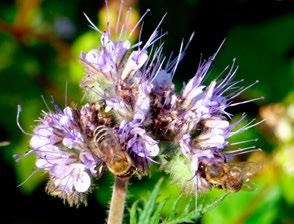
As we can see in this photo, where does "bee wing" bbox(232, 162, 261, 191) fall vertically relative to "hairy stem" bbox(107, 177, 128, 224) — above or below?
above

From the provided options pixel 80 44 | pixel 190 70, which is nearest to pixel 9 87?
pixel 80 44

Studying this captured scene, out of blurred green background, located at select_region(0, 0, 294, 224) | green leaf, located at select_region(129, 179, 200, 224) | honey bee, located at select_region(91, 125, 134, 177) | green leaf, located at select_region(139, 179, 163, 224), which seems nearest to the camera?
honey bee, located at select_region(91, 125, 134, 177)

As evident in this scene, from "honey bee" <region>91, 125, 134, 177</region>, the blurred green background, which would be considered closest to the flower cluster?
"honey bee" <region>91, 125, 134, 177</region>

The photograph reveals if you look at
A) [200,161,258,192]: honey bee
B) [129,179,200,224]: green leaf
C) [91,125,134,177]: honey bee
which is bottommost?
[129,179,200,224]: green leaf

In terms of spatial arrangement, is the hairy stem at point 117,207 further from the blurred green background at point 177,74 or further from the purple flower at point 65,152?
the blurred green background at point 177,74

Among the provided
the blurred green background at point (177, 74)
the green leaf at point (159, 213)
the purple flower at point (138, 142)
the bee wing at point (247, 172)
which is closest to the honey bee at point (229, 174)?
the bee wing at point (247, 172)

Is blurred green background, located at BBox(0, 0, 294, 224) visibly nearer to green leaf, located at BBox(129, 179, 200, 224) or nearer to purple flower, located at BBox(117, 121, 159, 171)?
green leaf, located at BBox(129, 179, 200, 224)
